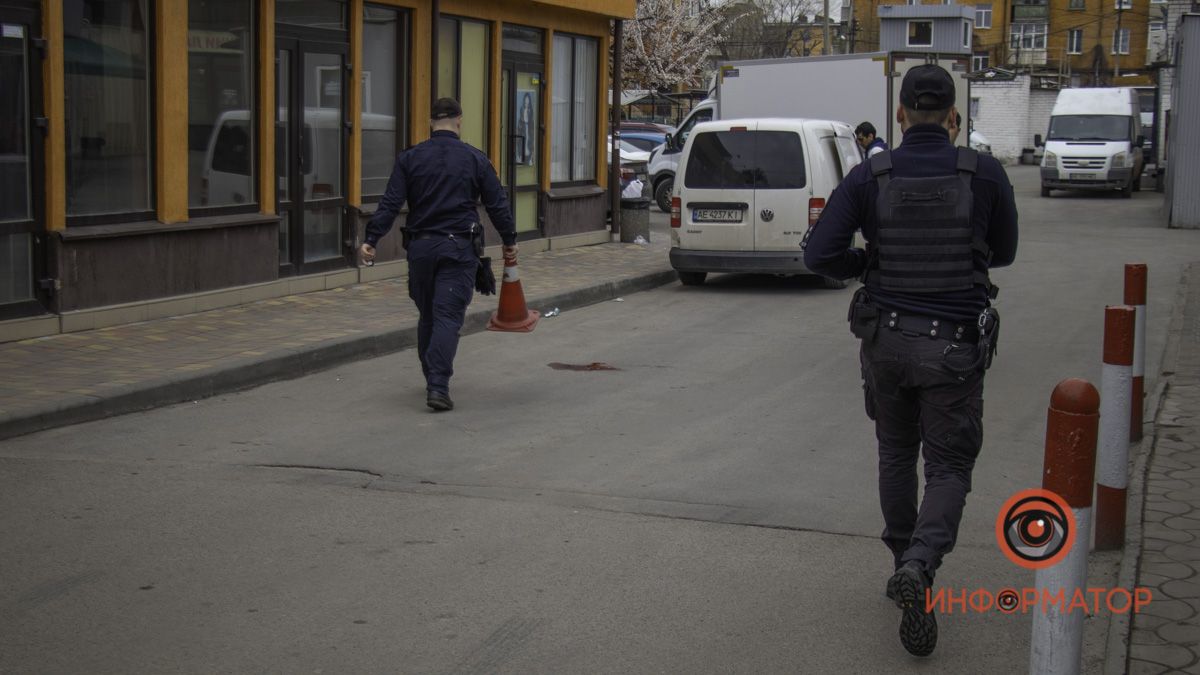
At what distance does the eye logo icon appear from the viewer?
11.4 ft

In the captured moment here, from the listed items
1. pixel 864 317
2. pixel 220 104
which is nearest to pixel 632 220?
pixel 220 104

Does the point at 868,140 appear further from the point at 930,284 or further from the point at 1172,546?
the point at 930,284

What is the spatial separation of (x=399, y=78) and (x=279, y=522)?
407 inches

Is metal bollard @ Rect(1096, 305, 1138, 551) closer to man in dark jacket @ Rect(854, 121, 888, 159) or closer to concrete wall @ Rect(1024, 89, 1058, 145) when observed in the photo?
man in dark jacket @ Rect(854, 121, 888, 159)

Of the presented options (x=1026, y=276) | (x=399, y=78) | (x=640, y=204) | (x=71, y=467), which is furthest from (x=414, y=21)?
(x=71, y=467)

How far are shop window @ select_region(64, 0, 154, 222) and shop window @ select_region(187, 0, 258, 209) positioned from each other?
55cm

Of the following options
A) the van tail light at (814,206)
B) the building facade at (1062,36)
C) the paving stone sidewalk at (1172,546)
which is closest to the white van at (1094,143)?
the van tail light at (814,206)

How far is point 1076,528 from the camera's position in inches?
136

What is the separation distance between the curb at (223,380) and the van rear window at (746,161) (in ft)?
12.9

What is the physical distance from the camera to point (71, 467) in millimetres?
7215

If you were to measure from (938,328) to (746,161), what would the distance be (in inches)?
440

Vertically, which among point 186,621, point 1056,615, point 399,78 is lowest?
point 186,621

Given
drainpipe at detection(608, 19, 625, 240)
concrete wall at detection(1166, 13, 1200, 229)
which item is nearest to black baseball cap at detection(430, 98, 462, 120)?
drainpipe at detection(608, 19, 625, 240)

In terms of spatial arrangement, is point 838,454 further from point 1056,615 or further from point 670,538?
point 1056,615
